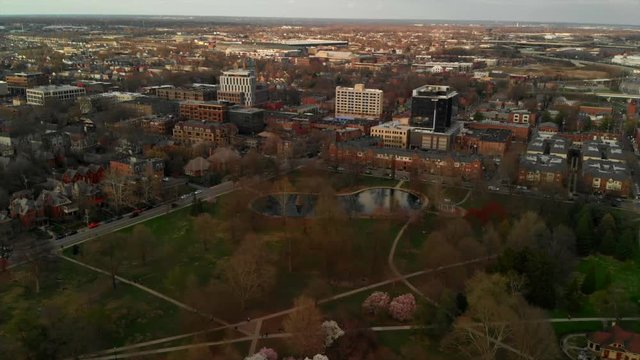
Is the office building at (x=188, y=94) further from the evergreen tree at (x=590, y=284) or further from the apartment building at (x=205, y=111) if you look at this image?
the evergreen tree at (x=590, y=284)

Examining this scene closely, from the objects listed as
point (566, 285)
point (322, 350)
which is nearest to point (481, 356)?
point (322, 350)

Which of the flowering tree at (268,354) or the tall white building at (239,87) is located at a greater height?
the tall white building at (239,87)

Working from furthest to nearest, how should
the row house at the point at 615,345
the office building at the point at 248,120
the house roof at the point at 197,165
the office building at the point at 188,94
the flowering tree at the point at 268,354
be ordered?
the office building at the point at 188,94, the office building at the point at 248,120, the house roof at the point at 197,165, the row house at the point at 615,345, the flowering tree at the point at 268,354

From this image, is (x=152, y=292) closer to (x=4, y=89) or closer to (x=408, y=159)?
(x=408, y=159)

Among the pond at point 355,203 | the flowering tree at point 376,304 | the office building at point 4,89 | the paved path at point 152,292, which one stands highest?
the office building at point 4,89

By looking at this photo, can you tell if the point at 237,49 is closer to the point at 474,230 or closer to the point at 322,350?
the point at 474,230

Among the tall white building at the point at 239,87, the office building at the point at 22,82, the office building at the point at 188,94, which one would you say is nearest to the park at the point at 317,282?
the office building at the point at 188,94

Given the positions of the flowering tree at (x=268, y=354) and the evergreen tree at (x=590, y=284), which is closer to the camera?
the flowering tree at (x=268, y=354)

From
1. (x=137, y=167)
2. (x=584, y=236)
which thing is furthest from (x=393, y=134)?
(x=584, y=236)
